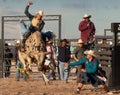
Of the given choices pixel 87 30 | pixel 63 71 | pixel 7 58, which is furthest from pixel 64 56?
pixel 7 58

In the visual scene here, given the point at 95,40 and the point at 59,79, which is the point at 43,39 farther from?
the point at 59,79

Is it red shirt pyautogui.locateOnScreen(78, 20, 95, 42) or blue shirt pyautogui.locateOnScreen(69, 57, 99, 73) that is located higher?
red shirt pyautogui.locateOnScreen(78, 20, 95, 42)

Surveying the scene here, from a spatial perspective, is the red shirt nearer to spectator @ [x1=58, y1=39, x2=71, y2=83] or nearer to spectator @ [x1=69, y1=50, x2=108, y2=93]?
spectator @ [x1=58, y1=39, x2=71, y2=83]

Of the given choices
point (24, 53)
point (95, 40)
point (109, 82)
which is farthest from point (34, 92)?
point (95, 40)

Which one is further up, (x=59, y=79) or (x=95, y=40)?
(x=95, y=40)

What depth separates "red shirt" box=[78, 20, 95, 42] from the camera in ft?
42.9

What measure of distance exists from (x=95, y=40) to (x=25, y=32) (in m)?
3.03

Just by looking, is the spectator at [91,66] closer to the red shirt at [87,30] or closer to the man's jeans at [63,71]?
the red shirt at [87,30]

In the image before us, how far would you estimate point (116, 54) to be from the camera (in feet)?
41.9

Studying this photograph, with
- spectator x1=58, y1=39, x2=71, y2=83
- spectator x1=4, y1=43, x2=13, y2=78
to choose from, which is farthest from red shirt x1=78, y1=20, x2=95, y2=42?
spectator x1=4, y1=43, x2=13, y2=78

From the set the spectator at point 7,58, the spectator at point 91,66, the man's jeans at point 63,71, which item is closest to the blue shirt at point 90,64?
the spectator at point 91,66

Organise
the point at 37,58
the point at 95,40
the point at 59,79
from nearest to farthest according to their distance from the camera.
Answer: the point at 37,58 < the point at 95,40 < the point at 59,79

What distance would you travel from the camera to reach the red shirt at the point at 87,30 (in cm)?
1307

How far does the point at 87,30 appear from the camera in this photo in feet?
42.9
